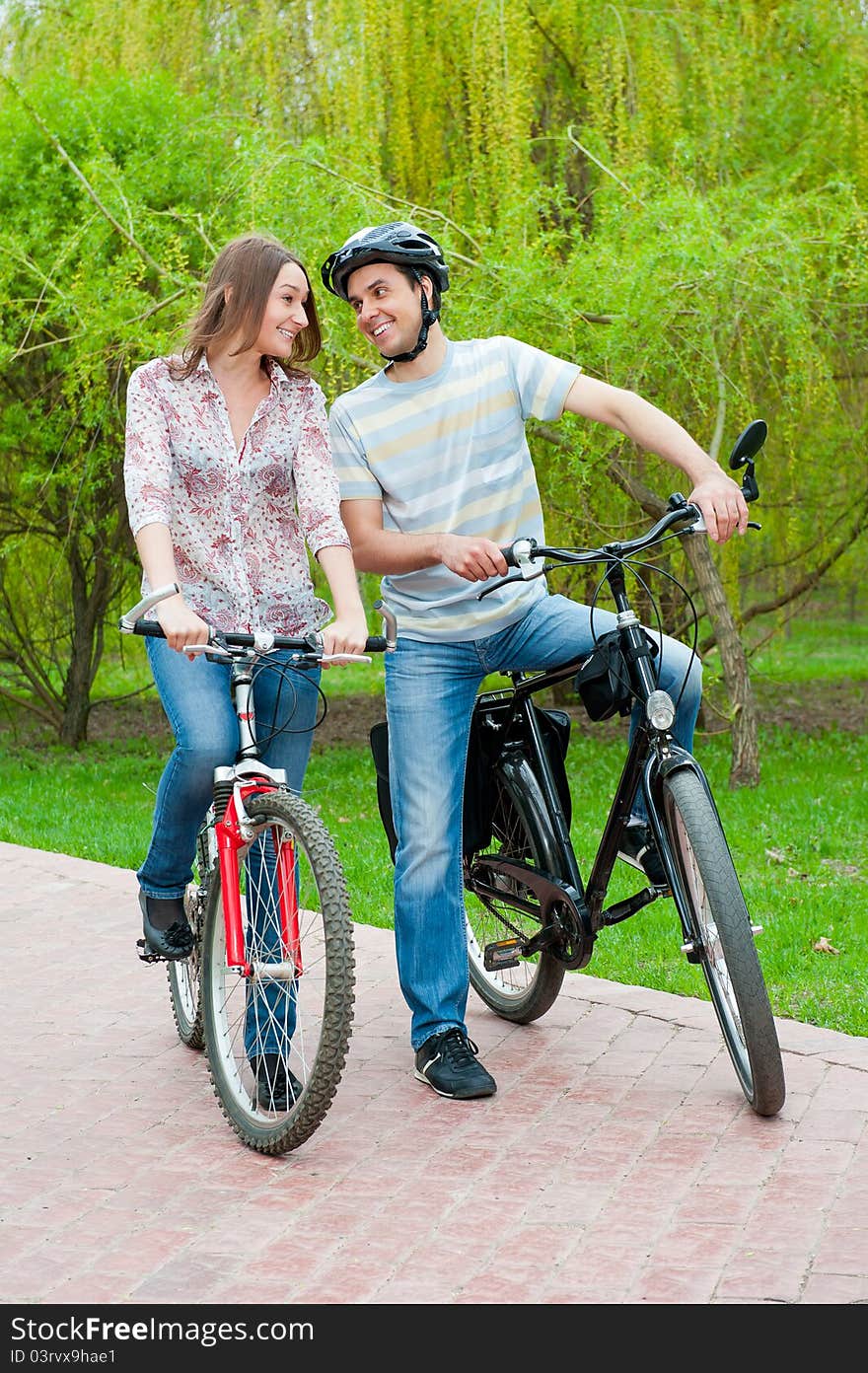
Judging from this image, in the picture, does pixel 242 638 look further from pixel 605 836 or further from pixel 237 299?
pixel 605 836

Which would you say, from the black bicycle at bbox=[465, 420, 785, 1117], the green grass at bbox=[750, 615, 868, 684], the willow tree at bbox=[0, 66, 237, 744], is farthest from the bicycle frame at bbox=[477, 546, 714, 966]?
the green grass at bbox=[750, 615, 868, 684]

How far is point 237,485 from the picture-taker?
404 centimetres

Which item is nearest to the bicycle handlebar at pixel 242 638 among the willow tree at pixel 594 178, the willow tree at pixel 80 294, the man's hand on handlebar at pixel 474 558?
the man's hand on handlebar at pixel 474 558

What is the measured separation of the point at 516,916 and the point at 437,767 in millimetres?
771

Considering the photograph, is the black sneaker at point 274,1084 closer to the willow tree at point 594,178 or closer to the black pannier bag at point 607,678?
the black pannier bag at point 607,678

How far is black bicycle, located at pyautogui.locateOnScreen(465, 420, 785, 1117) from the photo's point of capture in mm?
3707

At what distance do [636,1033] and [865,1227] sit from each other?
56.8 inches

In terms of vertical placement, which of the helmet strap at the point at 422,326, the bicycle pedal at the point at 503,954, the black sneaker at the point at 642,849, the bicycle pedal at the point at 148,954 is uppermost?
the helmet strap at the point at 422,326

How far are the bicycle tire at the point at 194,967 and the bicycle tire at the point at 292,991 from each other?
17 cm

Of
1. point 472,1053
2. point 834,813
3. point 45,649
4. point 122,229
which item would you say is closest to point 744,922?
point 472,1053

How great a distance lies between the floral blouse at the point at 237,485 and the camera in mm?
3982

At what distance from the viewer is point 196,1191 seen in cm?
361

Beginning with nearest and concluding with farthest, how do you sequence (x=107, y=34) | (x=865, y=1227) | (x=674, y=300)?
(x=865, y=1227)
(x=674, y=300)
(x=107, y=34)
